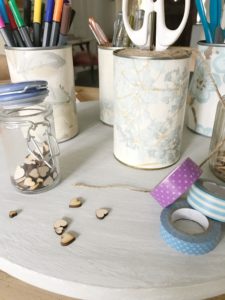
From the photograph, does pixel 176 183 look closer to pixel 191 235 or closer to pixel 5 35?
pixel 191 235

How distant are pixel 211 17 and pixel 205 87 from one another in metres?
0.08

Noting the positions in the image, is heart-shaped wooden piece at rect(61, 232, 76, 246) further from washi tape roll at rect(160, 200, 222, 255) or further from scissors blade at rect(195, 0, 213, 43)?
scissors blade at rect(195, 0, 213, 43)

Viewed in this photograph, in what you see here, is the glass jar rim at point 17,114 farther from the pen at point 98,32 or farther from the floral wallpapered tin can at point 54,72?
the pen at point 98,32

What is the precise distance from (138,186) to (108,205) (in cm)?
4

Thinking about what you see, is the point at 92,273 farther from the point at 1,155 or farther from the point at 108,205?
the point at 1,155

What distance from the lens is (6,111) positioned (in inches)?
10.3

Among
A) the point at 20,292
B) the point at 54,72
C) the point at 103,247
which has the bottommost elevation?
the point at 20,292

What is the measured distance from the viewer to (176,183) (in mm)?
206

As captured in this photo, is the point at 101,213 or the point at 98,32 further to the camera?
the point at 98,32

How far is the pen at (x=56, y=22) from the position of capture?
11.2 inches

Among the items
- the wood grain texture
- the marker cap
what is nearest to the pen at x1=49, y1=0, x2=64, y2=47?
the marker cap

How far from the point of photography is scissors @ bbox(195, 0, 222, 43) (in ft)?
0.94

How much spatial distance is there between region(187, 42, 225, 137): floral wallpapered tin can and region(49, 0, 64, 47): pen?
0.17 meters

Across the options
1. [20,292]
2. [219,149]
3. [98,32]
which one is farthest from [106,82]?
[20,292]
